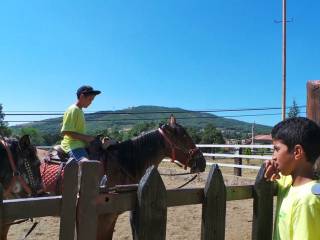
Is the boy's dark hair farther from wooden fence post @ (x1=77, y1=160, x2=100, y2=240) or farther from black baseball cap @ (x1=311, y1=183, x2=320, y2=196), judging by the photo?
wooden fence post @ (x1=77, y1=160, x2=100, y2=240)

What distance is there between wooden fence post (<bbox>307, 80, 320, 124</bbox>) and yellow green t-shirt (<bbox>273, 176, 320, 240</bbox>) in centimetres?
154

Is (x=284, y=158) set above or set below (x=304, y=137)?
below

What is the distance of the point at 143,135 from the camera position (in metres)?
6.16

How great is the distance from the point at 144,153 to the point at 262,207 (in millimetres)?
2873

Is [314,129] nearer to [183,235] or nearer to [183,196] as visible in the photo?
[183,196]

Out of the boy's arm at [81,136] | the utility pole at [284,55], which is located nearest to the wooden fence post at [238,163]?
the utility pole at [284,55]

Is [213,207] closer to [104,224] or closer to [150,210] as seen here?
[150,210]

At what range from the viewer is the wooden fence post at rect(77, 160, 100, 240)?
2.24m

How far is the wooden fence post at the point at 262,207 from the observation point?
3271 mm

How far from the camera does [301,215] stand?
80.8 inches

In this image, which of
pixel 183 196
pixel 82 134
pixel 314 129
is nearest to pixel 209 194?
pixel 183 196

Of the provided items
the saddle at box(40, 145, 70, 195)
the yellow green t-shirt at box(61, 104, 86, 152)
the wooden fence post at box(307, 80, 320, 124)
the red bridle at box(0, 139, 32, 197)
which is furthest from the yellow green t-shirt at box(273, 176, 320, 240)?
the saddle at box(40, 145, 70, 195)

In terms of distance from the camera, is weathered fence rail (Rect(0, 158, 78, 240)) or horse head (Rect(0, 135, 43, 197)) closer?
weathered fence rail (Rect(0, 158, 78, 240))

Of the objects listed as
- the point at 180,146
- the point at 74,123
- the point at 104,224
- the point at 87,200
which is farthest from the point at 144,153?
the point at 87,200
